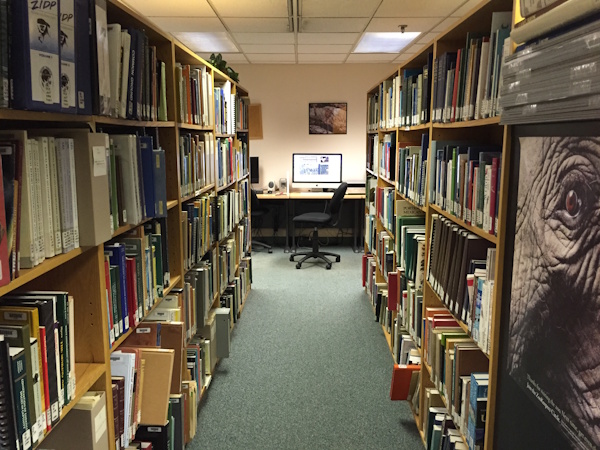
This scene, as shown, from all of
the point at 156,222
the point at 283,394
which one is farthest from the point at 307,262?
the point at 156,222

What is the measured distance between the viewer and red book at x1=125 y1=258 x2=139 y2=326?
5.47 feet

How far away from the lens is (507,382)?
129 cm

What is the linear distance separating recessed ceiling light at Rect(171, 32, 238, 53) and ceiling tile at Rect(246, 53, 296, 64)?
358mm

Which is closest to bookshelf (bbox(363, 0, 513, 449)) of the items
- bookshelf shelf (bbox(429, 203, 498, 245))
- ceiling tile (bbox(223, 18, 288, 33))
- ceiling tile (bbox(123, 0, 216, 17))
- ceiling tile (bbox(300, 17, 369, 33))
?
bookshelf shelf (bbox(429, 203, 498, 245))

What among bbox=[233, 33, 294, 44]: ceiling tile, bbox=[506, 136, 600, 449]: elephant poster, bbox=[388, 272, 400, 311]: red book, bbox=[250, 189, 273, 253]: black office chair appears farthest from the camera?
bbox=[250, 189, 273, 253]: black office chair

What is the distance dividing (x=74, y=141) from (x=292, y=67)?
5.67 m

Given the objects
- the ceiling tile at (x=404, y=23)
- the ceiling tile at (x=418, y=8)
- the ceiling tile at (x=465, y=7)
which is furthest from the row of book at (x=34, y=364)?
the ceiling tile at (x=404, y=23)

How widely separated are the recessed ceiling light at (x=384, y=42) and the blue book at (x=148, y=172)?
367cm

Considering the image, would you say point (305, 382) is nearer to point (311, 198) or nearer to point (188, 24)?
point (188, 24)

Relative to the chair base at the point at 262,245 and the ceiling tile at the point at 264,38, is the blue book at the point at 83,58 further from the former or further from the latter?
the chair base at the point at 262,245

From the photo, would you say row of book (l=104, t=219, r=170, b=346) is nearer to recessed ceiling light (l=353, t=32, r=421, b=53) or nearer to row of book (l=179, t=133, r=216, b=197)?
row of book (l=179, t=133, r=216, b=197)

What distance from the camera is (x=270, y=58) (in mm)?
6113

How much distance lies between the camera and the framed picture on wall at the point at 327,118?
6617 millimetres

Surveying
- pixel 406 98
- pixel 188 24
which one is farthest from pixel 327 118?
pixel 406 98
